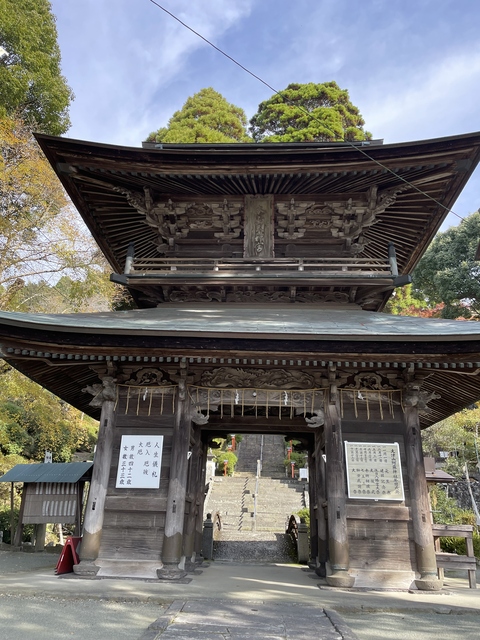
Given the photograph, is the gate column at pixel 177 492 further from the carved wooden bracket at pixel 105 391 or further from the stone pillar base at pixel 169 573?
the carved wooden bracket at pixel 105 391

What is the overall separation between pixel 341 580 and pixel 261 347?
4.02 meters

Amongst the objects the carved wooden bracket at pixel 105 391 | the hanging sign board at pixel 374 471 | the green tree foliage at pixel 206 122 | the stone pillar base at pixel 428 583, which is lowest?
the stone pillar base at pixel 428 583

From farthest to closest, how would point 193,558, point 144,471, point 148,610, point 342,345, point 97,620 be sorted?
point 193,558 < point 144,471 < point 342,345 < point 148,610 < point 97,620

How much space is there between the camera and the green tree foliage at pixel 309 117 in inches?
1119

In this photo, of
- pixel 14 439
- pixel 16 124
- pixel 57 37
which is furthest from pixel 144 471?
pixel 57 37

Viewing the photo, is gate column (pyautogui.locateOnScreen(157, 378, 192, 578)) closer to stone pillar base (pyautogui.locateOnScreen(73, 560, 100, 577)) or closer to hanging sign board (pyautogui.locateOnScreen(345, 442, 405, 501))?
stone pillar base (pyautogui.locateOnScreen(73, 560, 100, 577))

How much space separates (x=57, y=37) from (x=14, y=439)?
21.7m

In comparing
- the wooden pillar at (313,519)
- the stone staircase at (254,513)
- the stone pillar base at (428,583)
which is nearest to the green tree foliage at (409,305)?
the stone staircase at (254,513)

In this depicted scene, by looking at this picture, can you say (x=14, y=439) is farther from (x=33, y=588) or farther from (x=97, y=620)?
(x=97, y=620)

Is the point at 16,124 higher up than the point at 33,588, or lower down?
higher up

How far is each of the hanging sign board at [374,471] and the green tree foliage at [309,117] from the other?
78.9ft

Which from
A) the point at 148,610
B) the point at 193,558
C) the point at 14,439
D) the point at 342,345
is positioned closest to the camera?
the point at 148,610

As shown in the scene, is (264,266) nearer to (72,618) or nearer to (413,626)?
(413,626)

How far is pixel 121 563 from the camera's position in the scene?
24.7ft
